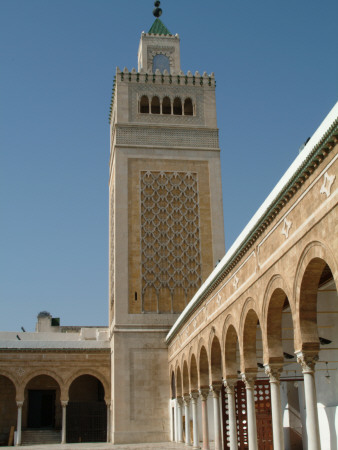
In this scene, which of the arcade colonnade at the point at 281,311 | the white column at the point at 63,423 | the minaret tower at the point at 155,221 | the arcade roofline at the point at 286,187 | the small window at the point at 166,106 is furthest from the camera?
the small window at the point at 166,106

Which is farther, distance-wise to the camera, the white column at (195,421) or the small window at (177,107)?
the small window at (177,107)

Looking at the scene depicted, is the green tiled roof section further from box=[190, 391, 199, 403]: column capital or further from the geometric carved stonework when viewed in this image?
box=[190, 391, 199, 403]: column capital

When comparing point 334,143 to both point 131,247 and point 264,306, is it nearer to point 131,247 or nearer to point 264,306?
point 264,306

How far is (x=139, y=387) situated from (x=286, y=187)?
15707mm

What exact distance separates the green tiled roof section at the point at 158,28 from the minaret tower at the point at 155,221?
1.99 m

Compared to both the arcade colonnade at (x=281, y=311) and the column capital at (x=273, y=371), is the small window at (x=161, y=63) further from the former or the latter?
the column capital at (x=273, y=371)

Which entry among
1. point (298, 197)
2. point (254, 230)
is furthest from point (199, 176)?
point (298, 197)

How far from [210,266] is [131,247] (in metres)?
3.29

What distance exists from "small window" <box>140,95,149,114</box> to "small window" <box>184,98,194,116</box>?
1722 mm

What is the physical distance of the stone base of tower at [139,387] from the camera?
2242 centimetres

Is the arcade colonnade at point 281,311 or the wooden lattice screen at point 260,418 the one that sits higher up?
the arcade colonnade at point 281,311

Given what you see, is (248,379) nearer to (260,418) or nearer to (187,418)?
(260,418)

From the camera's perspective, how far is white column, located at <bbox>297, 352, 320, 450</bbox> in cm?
864

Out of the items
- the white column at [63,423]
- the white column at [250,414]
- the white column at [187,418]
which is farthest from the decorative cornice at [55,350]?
the white column at [250,414]
